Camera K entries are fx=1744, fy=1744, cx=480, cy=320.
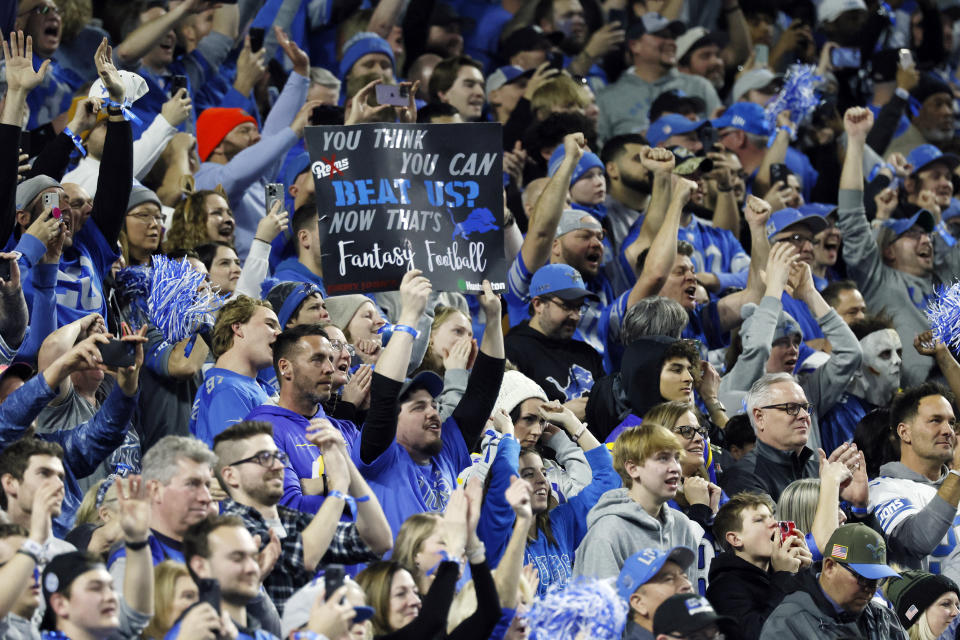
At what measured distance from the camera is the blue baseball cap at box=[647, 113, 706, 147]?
11820 mm

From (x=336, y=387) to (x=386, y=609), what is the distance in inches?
59.1

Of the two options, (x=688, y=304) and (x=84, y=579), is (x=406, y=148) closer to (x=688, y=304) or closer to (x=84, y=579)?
(x=688, y=304)

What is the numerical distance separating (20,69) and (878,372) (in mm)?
5196

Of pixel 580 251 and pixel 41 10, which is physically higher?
pixel 41 10

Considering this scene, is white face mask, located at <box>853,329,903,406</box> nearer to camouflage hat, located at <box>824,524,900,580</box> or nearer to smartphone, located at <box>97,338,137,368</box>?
camouflage hat, located at <box>824,524,900,580</box>

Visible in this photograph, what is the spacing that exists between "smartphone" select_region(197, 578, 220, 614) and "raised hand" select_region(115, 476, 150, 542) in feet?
0.76

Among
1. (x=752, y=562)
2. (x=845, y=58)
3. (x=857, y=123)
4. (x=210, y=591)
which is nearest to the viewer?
(x=210, y=591)

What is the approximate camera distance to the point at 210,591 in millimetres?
5301

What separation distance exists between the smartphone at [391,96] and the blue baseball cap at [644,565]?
2.99 meters

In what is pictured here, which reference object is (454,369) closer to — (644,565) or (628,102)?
(644,565)

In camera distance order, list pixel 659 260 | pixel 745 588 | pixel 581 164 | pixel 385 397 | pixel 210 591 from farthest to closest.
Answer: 1. pixel 581 164
2. pixel 659 260
3. pixel 745 588
4. pixel 385 397
5. pixel 210 591

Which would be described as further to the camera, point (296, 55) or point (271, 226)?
point (296, 55)

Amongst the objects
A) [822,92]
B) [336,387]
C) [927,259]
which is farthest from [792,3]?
A: [336,387]

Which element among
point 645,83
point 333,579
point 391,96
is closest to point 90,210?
point 391,96
